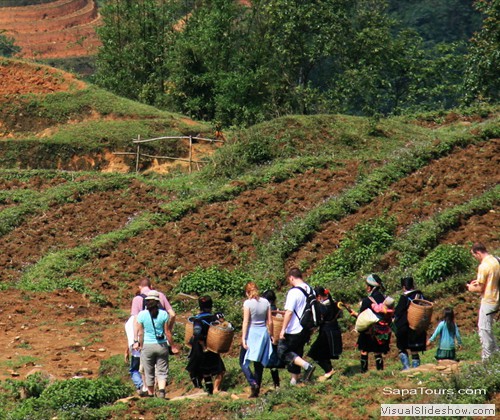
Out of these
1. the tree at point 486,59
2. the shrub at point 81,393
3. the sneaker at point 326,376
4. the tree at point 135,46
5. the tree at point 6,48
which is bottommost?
the shrub at point 81,393

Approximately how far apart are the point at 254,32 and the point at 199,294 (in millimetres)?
26883

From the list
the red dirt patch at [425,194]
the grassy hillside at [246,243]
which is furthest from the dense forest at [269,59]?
the red dirt patch at [425,194]

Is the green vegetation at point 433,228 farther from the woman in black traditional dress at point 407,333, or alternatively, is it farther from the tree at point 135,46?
the tree at point 135,46

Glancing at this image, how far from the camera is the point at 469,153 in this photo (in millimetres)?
24891

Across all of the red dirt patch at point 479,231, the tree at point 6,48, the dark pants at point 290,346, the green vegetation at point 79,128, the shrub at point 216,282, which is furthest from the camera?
the tree at point 6,48

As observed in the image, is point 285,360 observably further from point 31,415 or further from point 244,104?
point 244,104

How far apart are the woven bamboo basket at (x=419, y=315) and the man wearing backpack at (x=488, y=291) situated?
99 centimetres

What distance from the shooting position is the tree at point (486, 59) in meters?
35.3

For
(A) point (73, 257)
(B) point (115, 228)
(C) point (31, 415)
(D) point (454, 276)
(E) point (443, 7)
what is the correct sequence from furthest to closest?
(E) point (443, 7) < (B) point (115, 228) < (A) point (73, 257) < (D) point (454, 276) < (C) point (31, 415)

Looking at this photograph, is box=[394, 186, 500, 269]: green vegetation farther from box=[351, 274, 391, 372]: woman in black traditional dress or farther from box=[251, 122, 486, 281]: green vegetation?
box=[351, 274, 391, 372]: woman in black traditional dress

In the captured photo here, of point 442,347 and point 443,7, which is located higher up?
point 443,7

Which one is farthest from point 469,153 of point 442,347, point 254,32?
point 254,32

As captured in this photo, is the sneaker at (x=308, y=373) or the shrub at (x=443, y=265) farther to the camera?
the shrub at (x=443, y=265)

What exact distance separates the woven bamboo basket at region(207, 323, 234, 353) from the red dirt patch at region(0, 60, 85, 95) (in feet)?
95.9
